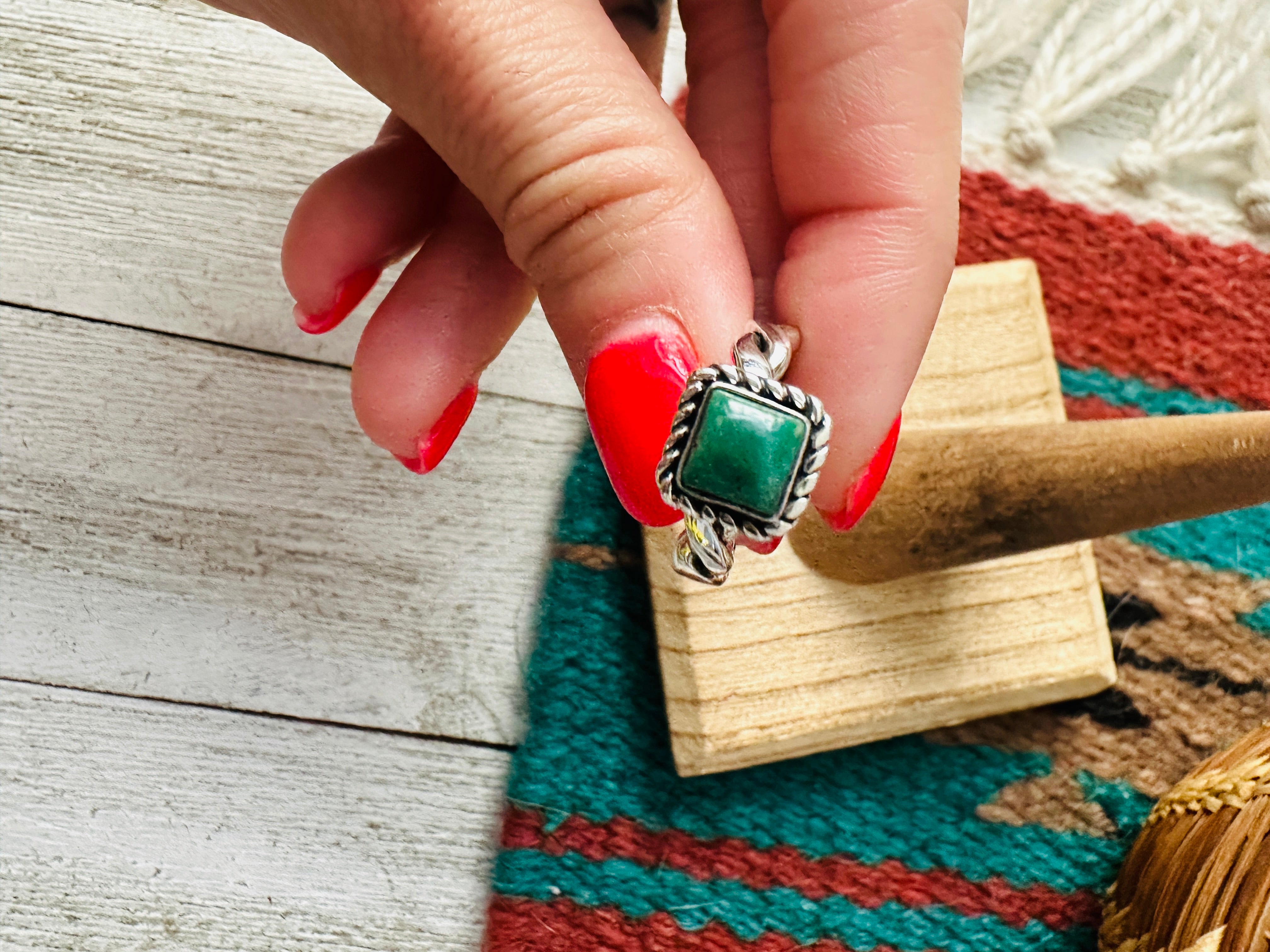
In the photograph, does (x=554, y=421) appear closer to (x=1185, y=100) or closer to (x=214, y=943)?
(x=214, y=943)

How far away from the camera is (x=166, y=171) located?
1.87ft

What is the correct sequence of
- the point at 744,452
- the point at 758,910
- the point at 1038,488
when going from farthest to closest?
the point at 758,910 < the point at 1038,488 < the point at 744,452

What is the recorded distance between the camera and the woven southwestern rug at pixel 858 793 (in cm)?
52

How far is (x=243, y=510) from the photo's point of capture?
0.55 m

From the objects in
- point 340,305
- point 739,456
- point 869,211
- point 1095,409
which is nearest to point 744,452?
point 739,456

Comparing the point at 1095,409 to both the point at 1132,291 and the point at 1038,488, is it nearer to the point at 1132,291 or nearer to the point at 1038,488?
the point at 1132,291

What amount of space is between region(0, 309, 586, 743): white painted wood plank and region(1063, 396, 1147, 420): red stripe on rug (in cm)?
28

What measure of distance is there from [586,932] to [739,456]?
1.06ft

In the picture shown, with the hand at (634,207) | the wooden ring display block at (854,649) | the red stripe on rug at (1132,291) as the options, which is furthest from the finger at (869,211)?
the red stripe on rug at (1132,291)

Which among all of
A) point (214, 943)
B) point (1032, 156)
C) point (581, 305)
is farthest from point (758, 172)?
point (214, 943)

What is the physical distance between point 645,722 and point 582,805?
0.05 metres

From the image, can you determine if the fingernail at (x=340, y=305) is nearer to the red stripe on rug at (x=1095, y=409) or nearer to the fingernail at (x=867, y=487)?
the fingernail at (x=867, y=487)

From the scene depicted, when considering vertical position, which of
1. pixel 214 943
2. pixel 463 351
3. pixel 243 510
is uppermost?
pixel 463 351

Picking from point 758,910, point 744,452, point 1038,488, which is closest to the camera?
point 744,452
